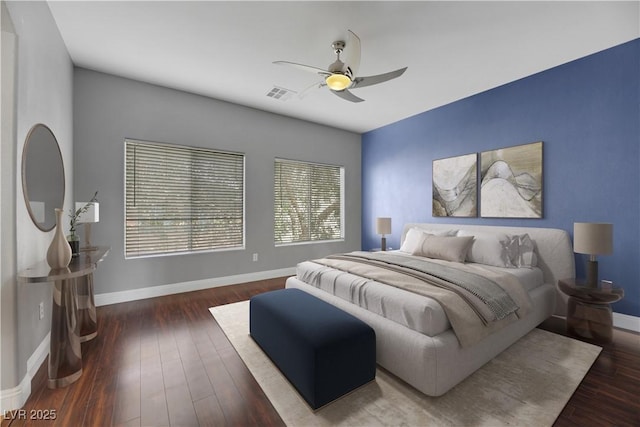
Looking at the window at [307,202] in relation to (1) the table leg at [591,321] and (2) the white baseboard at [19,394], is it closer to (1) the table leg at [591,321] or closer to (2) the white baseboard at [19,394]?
(2) the white baseboard at [19,394]

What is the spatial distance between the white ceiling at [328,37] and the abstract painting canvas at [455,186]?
3.56 feet

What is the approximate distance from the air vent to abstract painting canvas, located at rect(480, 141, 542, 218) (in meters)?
2.98

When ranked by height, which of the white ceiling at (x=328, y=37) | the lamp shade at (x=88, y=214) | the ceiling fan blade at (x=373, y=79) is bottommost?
the lamp shade at (x=88, y=214)

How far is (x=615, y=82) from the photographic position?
2.75m

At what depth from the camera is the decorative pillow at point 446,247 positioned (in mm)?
3247

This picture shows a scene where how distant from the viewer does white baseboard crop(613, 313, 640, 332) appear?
2.67 m

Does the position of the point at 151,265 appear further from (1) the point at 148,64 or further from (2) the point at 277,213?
(1) the point at 148,64

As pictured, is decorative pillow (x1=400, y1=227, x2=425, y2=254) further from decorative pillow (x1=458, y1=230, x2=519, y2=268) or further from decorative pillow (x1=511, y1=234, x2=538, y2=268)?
decorative pillow (x1=511, y1=234, x2=538, y2=268)

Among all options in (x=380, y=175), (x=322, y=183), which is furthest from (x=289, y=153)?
(x=380, y=175)

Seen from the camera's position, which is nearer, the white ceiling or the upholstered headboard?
the white ceiling

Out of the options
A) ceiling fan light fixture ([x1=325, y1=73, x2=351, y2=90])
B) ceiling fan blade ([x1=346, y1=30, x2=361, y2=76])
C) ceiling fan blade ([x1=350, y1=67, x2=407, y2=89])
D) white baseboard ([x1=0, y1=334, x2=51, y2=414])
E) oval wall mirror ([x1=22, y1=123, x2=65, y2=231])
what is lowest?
white baseboard ([x1=0, y1=334, x2=51, y2=414])

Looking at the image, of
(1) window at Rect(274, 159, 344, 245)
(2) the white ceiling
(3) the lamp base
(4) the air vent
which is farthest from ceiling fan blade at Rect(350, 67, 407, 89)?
(3) the lamp base

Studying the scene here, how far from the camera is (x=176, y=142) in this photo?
152 inches

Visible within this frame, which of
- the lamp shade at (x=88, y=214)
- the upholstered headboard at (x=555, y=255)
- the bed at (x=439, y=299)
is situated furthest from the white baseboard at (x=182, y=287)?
the upholstered headboard at (x=555, y=255)
